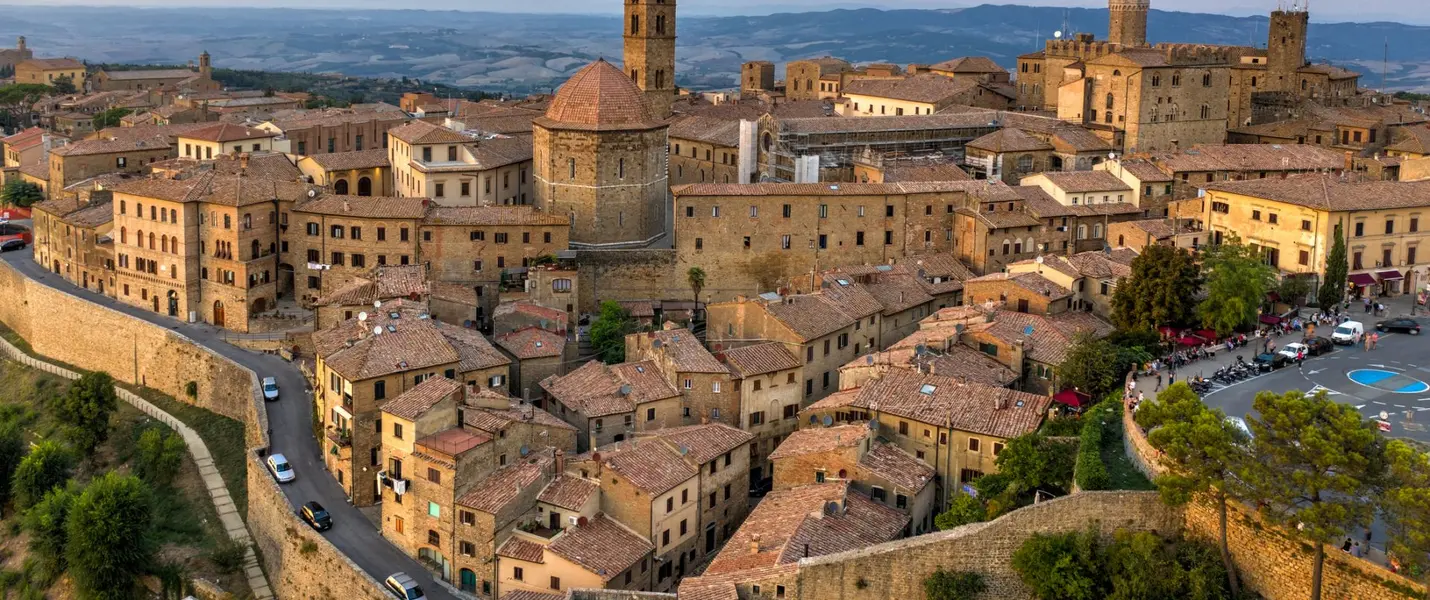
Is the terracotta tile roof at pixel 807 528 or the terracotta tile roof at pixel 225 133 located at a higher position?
the terracotta tile roof at pixel 225 133

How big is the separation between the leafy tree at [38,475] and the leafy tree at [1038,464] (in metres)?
30.1

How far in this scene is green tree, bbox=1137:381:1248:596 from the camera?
27047 mm

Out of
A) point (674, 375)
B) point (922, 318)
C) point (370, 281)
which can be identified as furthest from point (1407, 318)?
point (370, 281)

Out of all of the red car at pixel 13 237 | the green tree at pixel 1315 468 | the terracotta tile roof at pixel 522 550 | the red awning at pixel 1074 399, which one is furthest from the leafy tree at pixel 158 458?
the green tree at pixel 1315 468

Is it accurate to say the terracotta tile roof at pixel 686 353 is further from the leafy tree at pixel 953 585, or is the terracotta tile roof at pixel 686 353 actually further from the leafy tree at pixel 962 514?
the leafy tree at pixel 953 585

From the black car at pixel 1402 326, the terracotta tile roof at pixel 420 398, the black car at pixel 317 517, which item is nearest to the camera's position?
the terracotta tile roof at pixel 420 398

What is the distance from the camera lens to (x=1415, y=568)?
2386 centimetres

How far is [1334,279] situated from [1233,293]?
4.56 meters

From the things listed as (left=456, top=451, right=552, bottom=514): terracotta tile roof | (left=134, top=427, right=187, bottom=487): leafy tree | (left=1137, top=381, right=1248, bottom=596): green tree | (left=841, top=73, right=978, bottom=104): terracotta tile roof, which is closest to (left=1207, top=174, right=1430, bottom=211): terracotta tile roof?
(left=1137, top=381, right=1248, bottom=596): green tree

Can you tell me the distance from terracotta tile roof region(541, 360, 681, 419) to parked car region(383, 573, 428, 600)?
7064mm

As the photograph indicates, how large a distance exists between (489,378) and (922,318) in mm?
15239

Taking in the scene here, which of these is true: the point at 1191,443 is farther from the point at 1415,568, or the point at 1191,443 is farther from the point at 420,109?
the point at 420,109

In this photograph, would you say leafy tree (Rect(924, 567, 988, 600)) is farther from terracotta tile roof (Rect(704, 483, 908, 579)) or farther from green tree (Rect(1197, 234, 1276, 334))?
green tree (Rect(1197, 234, 1276, 334))

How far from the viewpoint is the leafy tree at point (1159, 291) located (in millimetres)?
42219
